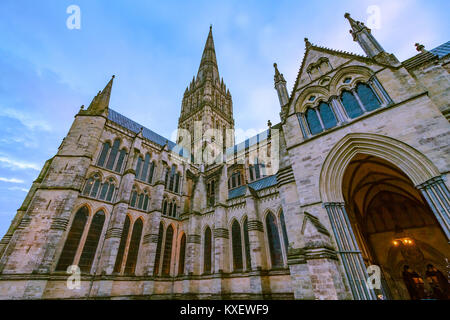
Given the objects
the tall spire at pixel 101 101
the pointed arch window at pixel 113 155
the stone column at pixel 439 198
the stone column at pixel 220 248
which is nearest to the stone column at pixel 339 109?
the stone column at pixel 439 198

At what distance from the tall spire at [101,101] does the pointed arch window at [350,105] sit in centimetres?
1875

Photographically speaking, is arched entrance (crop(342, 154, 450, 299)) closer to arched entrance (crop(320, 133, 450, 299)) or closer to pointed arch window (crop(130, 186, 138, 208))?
arched entrance (crop(320, 133, 450, 299))

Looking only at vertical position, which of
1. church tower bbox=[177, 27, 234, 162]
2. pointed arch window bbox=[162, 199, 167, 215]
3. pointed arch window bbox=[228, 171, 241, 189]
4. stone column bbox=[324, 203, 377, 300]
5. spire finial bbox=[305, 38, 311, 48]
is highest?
church tower bbox=[177, 27, 234, 162]

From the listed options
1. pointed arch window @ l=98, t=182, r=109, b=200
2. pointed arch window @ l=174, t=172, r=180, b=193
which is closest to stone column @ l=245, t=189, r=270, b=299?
pointed arch window @ l=174, t=172, r=180, b=193

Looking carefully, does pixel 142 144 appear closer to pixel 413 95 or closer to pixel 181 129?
pixel 181 129

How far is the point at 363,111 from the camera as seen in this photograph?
8.61 m

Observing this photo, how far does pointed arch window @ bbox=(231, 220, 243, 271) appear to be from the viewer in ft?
48.5

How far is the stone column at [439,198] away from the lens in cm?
591

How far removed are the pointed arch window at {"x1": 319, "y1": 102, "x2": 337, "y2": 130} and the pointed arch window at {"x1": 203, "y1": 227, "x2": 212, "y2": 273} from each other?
13.0m

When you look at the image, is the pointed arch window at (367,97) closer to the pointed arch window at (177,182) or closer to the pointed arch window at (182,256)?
the pointed arch window at (182,256)

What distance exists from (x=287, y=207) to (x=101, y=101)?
19133mm

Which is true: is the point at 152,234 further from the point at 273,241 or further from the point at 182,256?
the point at 273,241
